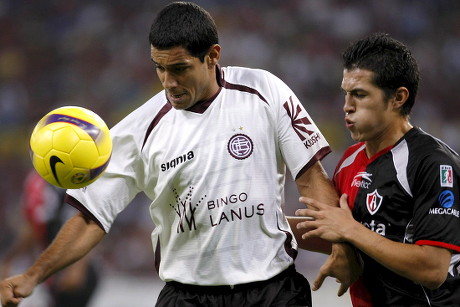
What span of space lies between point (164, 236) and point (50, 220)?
3723 mm

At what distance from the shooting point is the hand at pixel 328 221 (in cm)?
343

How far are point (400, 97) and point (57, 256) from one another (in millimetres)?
1954

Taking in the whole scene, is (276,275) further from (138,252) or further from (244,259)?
(138,252)

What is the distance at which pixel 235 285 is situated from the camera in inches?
147

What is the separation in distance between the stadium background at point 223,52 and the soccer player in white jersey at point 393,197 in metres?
7.05

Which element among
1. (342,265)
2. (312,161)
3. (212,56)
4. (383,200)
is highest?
(212,56)

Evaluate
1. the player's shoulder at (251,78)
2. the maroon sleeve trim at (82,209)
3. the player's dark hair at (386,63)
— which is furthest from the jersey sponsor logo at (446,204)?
the maroon sleeve trim at (82,209)

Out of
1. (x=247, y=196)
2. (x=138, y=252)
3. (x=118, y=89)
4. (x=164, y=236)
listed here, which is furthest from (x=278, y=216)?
(x=118, y=89)

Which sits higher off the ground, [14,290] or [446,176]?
[446,176]

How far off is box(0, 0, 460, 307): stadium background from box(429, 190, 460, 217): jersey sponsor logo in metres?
7.31

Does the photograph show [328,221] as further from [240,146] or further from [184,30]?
[184,30]

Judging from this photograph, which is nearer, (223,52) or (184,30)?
(184,30)

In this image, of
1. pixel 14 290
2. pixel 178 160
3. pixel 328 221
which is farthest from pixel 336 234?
pixel 14 290

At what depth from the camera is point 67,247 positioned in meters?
3.86
